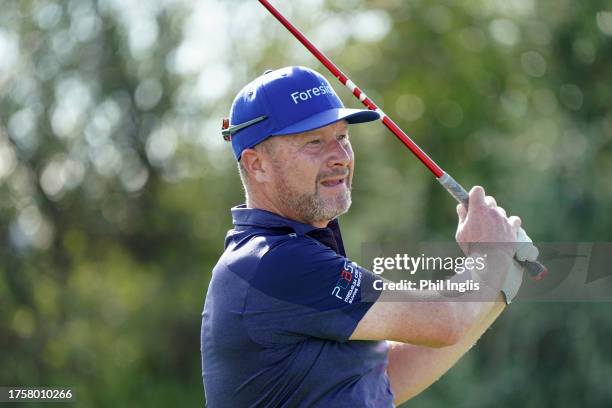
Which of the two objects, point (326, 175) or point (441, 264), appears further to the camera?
point (441, 264)

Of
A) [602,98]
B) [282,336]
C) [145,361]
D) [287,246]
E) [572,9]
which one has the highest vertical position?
[572,9]

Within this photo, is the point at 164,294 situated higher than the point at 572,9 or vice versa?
the point at 572,9

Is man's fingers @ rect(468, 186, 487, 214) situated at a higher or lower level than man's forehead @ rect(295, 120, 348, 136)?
lower

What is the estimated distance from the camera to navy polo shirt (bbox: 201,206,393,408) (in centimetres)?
321

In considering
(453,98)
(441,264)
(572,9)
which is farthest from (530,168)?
(441,264)

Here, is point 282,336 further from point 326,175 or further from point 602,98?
point 602,98

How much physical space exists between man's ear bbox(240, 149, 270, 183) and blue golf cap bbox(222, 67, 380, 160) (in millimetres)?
23

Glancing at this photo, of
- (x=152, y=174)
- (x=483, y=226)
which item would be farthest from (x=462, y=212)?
(x=152, y=174)

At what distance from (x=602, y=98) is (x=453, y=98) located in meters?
4.00

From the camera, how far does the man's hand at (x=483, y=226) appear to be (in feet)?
11.1

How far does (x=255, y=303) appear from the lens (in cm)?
322

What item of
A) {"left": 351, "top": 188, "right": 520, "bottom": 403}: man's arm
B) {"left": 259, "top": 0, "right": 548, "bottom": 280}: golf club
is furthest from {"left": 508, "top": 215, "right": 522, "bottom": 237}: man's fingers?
{"left": 259, "top": 0, "right": 548, "bottom": 280}: golf club

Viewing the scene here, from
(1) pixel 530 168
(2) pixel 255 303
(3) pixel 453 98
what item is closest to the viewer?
(2) pixel 255 303

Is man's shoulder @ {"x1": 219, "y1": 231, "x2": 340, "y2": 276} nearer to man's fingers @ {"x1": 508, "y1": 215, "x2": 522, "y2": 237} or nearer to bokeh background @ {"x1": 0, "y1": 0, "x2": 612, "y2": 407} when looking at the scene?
man's fingers @ {"x1": 508, "y1": 215, "x2": 522, "y2": 237}
